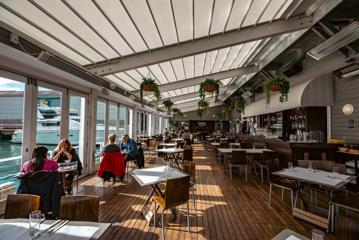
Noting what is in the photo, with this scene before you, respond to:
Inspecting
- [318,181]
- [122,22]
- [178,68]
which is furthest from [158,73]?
[318,181]

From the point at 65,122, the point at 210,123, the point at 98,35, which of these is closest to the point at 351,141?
the point at 98,35

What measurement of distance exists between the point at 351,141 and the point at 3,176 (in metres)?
8.21

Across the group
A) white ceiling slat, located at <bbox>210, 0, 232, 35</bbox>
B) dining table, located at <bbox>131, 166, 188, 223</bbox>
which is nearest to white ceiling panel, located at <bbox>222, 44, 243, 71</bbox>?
white ceiling slat, located at <bbox>210, 0, 232, 35</bbox>

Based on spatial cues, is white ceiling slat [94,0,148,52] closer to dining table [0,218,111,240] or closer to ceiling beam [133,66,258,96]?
dining table [0,218,111,240]

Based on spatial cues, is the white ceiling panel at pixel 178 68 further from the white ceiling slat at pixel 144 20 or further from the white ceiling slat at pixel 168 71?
the white ceiling slat at pixel 144 20

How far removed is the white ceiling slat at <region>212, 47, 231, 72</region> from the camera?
23.9 ft

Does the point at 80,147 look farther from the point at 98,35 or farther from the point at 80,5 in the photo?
the point at 80,5

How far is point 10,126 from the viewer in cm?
418

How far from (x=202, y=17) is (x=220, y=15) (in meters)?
0.40

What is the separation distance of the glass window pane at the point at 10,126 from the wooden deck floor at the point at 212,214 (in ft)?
Result: 5.08

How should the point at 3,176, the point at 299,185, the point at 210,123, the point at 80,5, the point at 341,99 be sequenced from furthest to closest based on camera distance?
the point at 210,123
the point at 341,99
the point at 3,176
the point at 299,185
the point at 80,5

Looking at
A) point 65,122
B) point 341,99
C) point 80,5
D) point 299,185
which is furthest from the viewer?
point 341,99

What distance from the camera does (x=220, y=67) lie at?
30.7ft

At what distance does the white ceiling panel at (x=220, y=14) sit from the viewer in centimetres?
414
